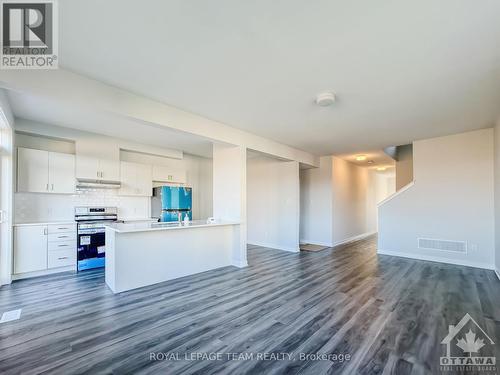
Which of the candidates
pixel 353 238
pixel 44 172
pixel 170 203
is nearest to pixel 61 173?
pixel 44 172

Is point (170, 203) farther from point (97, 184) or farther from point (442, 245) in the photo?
point (442, 245)

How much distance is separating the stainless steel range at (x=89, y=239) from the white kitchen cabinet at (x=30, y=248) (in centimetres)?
48

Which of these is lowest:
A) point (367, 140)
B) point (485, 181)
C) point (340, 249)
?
point (340, 249)

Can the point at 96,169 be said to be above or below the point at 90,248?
above

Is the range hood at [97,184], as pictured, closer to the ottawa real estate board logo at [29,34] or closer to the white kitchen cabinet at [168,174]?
the white kitchen cabinet at [168,174]

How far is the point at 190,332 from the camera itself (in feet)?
7.30

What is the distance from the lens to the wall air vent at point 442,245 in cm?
461

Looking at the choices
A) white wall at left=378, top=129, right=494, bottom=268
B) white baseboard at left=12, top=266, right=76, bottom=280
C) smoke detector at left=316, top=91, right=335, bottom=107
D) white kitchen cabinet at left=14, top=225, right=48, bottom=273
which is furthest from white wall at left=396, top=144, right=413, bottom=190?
white kitchen cabinet at left=14, top=225, right=48, bottom=273

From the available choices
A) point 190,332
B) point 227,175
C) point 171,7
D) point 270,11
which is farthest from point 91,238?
point 270,11

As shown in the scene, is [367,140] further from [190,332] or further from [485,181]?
[190,332]

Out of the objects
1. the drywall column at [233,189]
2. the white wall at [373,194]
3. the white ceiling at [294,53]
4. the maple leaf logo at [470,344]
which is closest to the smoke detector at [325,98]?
the white ceiling at [294,53]

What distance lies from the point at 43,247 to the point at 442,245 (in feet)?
24.8

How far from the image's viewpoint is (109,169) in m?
5.00

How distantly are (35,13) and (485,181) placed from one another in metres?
6.75
